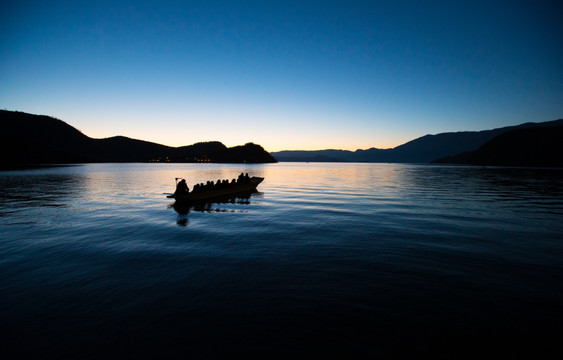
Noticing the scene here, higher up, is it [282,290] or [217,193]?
[217,193]

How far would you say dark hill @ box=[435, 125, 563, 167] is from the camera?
486 feet

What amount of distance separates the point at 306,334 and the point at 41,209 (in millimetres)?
26161

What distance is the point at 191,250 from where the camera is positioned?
11.2m

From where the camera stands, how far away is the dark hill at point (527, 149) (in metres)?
148

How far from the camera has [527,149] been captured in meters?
164

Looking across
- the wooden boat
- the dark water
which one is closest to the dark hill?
the wooden boat

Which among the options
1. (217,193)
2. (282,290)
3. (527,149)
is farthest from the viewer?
(527,149)

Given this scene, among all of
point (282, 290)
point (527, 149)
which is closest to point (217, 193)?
point (282, 290)

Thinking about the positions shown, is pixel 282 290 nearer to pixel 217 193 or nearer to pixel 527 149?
pixel 217 193

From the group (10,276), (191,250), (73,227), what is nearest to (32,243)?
(73,227)

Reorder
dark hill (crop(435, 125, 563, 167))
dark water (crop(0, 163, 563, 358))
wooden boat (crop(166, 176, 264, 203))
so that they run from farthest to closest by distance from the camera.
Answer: dark hill (crop(435, 125, 563, 167)) < wooden boat (crop(166, 176, 264, 203)) < dark water (crop(0, 163, 563, 358))

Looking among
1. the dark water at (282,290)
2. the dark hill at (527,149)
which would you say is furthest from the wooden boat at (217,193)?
the dark hill at (527,149)

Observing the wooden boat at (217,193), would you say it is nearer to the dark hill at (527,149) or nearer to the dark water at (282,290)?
the dark water at (282,290)

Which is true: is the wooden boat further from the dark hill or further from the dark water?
the dark hill
